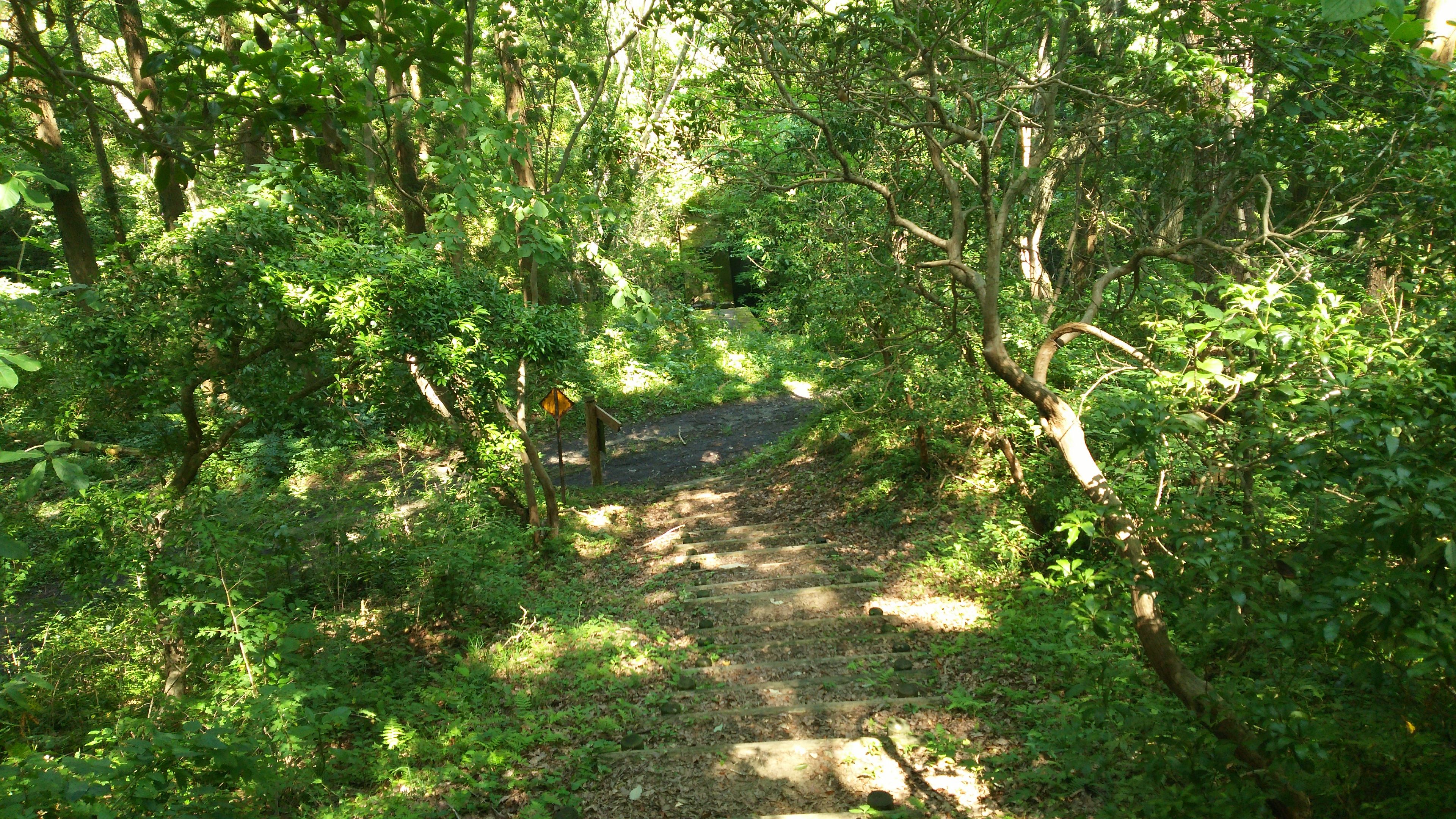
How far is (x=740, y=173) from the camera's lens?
643cm

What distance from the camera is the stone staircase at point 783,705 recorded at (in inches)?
161

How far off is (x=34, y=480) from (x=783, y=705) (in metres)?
4.01

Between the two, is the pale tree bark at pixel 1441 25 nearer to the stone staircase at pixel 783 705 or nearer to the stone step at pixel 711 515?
the stone staircase at pixel 783 705

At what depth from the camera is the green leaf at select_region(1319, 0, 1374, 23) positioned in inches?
56.4

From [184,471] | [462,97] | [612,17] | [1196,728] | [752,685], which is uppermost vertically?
[612,17]

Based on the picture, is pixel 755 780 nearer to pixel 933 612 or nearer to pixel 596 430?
pixel 933 612

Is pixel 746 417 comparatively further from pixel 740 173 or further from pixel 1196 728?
pixel 1196 728

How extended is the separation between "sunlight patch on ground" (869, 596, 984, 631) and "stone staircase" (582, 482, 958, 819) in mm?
133

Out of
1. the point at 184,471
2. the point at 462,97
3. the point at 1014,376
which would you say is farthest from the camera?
the point at 184,471

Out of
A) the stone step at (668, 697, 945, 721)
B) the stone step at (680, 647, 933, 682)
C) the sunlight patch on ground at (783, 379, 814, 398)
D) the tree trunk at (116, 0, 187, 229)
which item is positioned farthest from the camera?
the sunlight patch on ground at (783, 379, 814, 398)

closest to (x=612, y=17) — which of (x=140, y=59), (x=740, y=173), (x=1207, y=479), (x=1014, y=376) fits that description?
(x=140, y=59)

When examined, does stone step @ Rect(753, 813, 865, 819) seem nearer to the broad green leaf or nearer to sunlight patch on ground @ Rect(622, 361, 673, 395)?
the broad green leaf

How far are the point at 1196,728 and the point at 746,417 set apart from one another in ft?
47.9

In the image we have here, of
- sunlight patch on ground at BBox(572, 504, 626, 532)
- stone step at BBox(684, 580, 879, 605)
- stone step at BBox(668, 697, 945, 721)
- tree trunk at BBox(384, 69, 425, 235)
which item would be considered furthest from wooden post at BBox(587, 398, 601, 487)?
stone step at BBox(668, 697, 945, 721)
